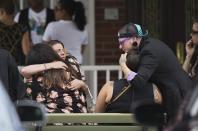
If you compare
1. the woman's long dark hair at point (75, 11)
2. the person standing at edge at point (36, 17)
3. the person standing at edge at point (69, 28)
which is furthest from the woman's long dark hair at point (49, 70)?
the person standing at edge at point (36, 17)

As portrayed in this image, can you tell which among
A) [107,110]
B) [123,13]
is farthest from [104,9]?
[107,110]

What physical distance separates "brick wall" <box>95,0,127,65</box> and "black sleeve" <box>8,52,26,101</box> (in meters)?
4.83

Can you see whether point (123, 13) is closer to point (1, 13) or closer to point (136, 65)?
point (1, 13)

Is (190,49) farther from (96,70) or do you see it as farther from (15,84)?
(15,84)

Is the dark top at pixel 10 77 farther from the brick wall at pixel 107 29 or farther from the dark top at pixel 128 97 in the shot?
the brick wall at pixel 107 29

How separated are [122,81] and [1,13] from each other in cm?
265

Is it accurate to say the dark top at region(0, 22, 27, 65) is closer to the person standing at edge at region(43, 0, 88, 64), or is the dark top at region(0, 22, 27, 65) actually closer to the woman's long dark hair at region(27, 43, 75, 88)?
the person standing at edge at region(43, 0, 88, 64)

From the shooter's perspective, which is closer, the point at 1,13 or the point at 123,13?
the point at 1,13

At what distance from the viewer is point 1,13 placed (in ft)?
32.0

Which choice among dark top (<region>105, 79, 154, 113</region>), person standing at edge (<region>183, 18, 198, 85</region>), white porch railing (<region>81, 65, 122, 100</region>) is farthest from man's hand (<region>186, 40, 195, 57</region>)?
dark top (<region>105, 79, 154, 113</region>)

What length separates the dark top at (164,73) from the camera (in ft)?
24.5

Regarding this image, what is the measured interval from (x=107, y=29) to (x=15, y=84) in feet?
16.1

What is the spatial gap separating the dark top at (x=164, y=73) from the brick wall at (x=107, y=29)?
→ 13.5ft

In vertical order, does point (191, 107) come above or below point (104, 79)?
above
